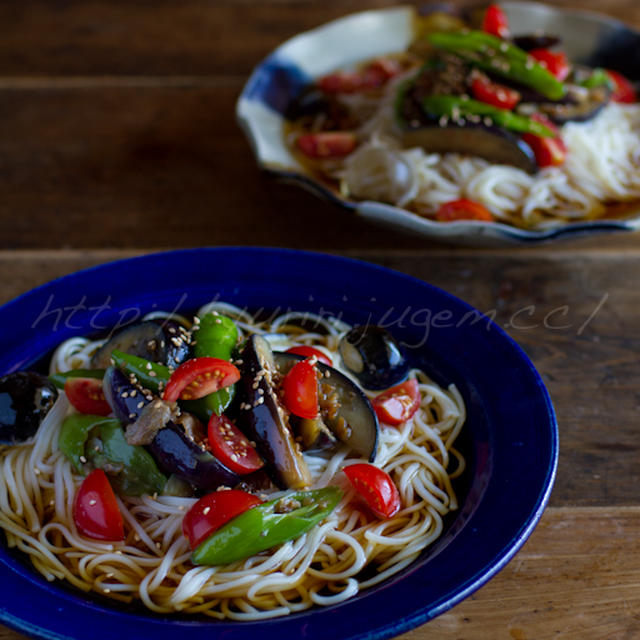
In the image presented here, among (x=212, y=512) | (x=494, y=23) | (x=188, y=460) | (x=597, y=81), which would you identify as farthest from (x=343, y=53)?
(x=212, y=512)

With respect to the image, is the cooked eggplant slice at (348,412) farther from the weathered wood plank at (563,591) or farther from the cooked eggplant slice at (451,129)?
the cooked eggplant slice at (451,129)

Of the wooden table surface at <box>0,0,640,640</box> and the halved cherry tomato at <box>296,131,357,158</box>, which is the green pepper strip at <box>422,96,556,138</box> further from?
the wooden table surface at <box>0,0,640,640</box>

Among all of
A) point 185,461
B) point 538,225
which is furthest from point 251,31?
point 185,461

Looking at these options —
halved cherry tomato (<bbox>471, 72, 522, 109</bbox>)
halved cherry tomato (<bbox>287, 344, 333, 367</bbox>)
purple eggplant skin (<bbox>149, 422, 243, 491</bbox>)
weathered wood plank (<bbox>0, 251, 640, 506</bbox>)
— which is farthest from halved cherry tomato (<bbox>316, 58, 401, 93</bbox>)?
purple eggplant skin (<bbox>149, 422, 243, 491</bbox>)

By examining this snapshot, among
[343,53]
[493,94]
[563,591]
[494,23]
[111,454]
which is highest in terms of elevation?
[494,23]

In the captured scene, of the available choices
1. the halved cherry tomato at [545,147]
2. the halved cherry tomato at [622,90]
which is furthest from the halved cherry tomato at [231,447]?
the halved cherry tomato at [622,90]

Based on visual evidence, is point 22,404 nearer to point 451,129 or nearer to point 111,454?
point 111,454
